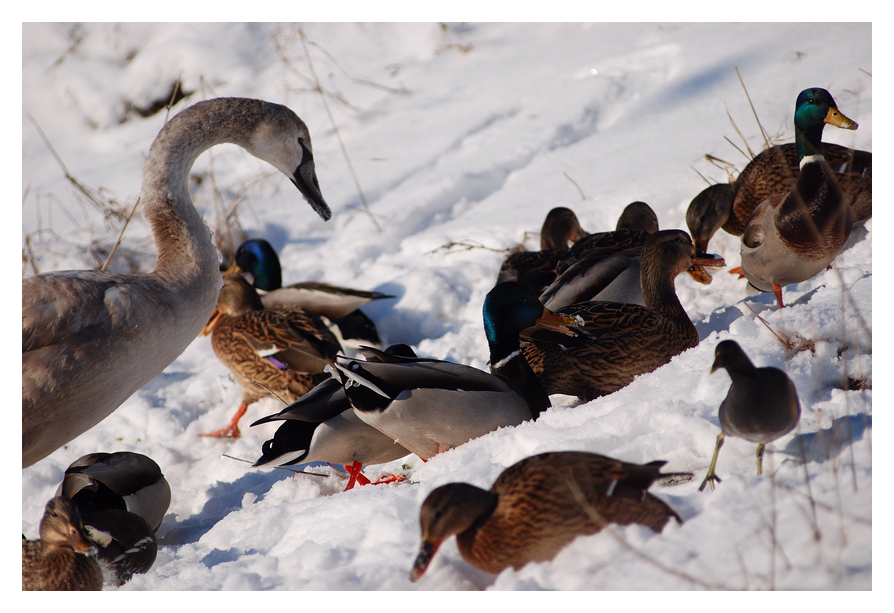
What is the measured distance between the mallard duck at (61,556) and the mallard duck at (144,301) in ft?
1.21

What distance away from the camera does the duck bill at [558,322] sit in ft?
11.5

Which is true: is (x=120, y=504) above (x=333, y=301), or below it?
below

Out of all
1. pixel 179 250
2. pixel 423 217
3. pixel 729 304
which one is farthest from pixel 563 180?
pixel 179 250

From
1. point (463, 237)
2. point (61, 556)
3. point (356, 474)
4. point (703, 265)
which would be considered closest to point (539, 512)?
point (356, 474)

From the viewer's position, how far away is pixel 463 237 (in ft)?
18.8

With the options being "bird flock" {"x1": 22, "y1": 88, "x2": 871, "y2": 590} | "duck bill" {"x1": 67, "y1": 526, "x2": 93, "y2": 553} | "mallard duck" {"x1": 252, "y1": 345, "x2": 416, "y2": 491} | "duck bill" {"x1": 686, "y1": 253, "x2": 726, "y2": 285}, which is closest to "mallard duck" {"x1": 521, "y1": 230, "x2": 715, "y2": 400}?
"bird flock" {"x1": 22, "y1": 88, "x2": 871, "y2": 590}

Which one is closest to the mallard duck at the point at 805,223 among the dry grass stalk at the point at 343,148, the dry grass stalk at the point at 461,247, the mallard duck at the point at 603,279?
the mallard duck at the point at 603,279

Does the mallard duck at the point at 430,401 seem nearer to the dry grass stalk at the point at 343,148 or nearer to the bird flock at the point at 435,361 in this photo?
the bird flock at the point at 435,361

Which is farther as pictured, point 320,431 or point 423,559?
point 320,431

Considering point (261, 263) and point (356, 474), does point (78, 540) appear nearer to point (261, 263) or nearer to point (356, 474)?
point (356, 474)

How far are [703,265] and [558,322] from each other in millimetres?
1112

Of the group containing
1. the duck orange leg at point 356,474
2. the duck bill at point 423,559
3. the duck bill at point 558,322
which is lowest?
the duck orange leg at point 356,474

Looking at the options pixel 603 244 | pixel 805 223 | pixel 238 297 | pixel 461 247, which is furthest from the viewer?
pixel 461 247

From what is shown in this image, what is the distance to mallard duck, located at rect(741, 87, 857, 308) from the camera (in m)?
3.61
